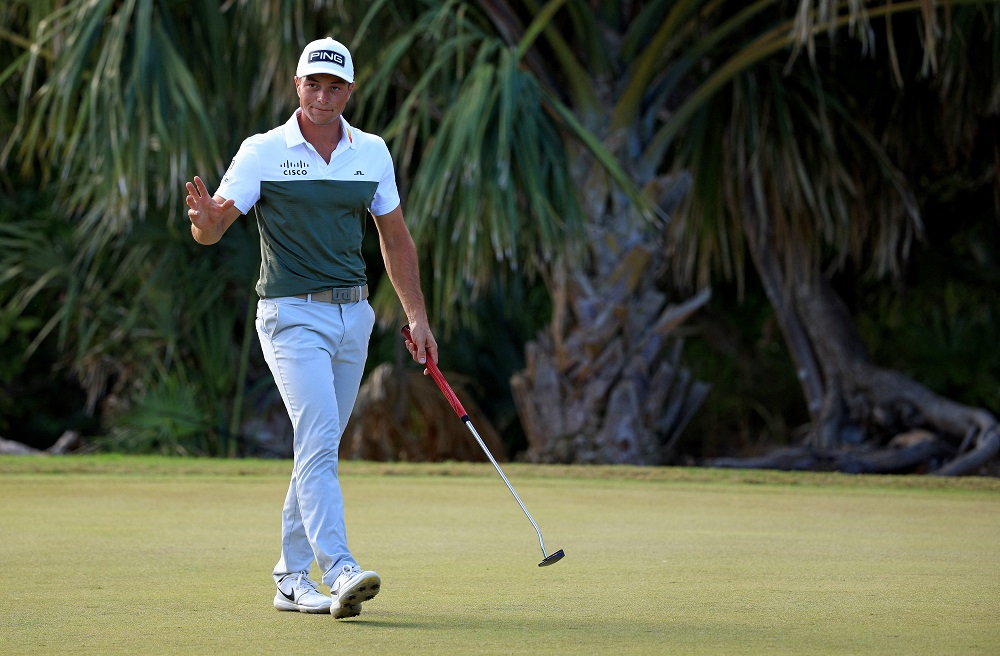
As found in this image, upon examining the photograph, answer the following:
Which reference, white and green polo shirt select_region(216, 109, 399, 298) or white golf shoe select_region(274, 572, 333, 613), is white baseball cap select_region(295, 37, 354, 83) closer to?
white and green polo shirt select_region(216, 109, 399, 298)

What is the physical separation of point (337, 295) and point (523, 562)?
3.74 feet

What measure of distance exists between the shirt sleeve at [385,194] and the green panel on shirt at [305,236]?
0.48 ft

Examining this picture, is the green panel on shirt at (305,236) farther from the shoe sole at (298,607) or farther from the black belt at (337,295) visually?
the shoe sole at (298,607)

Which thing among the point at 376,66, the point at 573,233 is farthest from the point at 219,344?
the point at 573,233

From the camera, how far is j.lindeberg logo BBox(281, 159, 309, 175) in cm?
386

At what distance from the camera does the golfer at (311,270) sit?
3760 millimetres

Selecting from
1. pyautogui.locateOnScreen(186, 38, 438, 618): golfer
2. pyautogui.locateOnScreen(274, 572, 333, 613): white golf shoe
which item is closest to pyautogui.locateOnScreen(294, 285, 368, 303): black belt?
pyautogui.locateOnScreen(186, 38, 438, 618): golfer

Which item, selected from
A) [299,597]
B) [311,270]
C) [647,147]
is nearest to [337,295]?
[311,270]

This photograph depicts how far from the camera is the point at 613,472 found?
7.45 meters

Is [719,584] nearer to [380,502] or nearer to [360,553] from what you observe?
[360,553]

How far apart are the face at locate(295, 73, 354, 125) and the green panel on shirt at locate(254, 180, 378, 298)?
18 cm

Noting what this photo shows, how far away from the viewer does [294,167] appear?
3.87 metres

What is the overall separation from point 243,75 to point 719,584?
6.65m

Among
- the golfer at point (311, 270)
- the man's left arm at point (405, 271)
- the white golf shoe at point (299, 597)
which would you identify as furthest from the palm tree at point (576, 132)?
the white golf shoe at point (299, 597)
